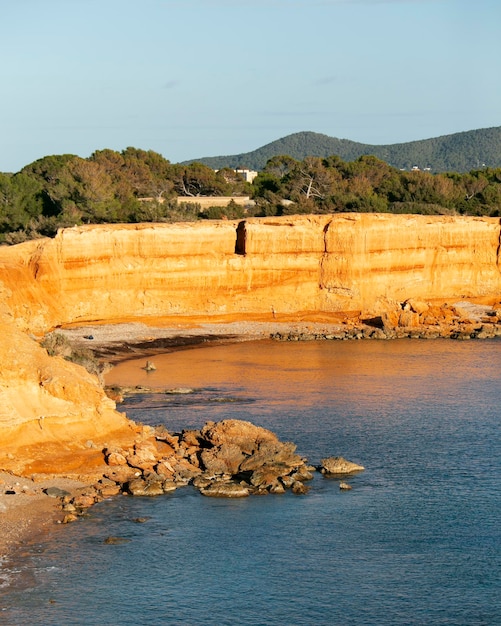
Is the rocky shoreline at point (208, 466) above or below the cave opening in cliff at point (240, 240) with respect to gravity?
below

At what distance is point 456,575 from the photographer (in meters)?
20.2

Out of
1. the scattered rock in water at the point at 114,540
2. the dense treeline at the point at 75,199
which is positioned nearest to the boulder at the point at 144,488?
the scattered rock in water at the point at 114,540

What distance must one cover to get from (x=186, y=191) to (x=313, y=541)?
6178 centimetres

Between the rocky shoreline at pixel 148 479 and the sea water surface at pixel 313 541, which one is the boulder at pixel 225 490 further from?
the sea water surface at pixel 313 541

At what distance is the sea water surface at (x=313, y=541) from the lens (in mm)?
18531

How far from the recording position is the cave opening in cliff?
180 ft

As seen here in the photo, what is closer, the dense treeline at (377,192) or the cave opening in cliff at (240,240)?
the cave opening in cliff at (240,240)

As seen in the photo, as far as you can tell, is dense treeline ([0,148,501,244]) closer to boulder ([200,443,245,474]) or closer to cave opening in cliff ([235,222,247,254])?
cave opening in cliff ([235,222,247,254])

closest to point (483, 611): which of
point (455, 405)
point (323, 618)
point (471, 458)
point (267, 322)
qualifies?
point (323, 618)

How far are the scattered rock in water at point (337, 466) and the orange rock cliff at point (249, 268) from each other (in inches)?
871

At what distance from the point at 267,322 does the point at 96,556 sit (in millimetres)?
34527

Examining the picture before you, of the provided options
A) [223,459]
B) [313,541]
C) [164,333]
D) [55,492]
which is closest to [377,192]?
[164,333]

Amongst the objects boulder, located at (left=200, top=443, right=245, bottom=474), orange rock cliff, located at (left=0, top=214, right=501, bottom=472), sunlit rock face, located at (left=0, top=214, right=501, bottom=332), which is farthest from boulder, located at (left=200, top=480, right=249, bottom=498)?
sunlit rock face, located at (left=0, top=214, right=501, bottom=332)

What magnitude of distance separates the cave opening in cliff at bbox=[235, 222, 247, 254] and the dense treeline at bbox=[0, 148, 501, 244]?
5.21 m
